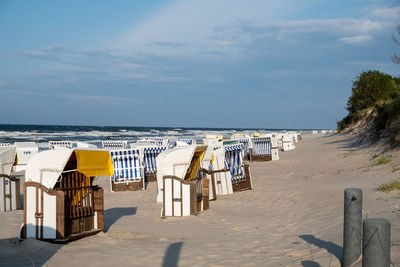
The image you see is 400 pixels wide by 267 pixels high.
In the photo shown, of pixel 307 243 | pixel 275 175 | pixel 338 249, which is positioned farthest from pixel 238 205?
pixel 275 175

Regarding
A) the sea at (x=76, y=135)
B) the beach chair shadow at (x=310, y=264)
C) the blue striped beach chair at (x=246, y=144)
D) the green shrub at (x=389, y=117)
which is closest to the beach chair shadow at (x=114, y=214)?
the beach chair shadow at (x=310, y=264)

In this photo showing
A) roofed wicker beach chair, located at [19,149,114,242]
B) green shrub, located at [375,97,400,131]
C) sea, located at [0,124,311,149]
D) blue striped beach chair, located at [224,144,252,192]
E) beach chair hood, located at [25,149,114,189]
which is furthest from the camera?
sea, located at [0,124,311,149]

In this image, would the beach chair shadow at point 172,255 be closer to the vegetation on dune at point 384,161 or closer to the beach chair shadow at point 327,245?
the beach chair shadow at point 327,245

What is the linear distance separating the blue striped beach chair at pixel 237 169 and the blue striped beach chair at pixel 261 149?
10910mm

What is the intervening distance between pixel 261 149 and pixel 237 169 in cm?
1145

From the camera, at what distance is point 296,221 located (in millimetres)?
9023

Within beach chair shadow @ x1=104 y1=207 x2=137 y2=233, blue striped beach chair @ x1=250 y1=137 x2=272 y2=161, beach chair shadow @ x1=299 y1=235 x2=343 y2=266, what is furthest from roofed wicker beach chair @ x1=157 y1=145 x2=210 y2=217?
blue striped beach chair @ x1=250 y1=137 x2=272 y2=161

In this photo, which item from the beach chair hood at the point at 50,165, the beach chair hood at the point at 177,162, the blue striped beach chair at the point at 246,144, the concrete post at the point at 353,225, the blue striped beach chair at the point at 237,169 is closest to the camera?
the concrete post at the point at 353,225

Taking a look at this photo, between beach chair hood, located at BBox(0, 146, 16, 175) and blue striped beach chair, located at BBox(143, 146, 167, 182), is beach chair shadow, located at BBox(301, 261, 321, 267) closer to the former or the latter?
beach chair hood, located at BBox(0, 146, 16, 175)

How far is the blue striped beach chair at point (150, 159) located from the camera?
1714 centimetres

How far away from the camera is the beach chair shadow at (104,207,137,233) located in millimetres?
9109

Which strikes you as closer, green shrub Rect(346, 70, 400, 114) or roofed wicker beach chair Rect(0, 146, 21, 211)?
roofed wicker beach chair Rect(0, 146, 21, 211)

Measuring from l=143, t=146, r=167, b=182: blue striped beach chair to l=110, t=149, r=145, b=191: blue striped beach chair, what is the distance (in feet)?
5.51

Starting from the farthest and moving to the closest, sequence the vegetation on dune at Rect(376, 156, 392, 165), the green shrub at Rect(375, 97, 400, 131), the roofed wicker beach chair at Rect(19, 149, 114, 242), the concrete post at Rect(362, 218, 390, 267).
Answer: the green shrub at Rect(375, 97, 400, 131) < the vegetation on dune at Rect(376, 156, 392, 165) < the roofed wicker beach chair at Rect(19, 149, 114, 242) < the concrete post at Rect(362, 218, 390, 267)
